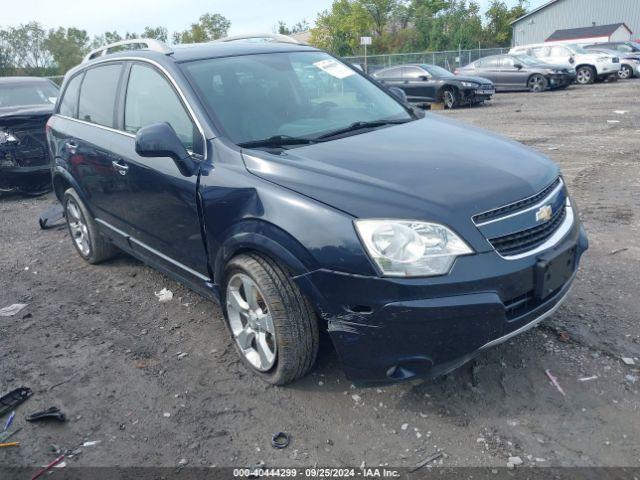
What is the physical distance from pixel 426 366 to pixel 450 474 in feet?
1.57

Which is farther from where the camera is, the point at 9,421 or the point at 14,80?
the point at 14,80

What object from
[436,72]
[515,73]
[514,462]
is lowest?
[514,462]

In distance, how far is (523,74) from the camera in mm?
20922

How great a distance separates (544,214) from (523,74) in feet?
65.6

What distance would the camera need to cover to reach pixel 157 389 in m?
3.36

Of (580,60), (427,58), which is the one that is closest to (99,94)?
(580,60)

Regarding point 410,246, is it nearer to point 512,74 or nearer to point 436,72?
point 436,72

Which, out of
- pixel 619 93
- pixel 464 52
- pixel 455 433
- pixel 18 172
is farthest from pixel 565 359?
pixel 464 52

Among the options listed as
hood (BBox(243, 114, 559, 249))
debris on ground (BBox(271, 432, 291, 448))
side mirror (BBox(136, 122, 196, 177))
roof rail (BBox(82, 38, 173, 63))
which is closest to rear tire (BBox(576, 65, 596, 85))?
roof rail (BBox(82, 38, 173, 63))

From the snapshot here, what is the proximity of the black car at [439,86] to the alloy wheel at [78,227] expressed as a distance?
45.5 ft

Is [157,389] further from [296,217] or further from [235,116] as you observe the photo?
[235,116]

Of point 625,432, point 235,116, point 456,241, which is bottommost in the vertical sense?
point 625,432

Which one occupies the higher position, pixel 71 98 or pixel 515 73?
pixel 71 98

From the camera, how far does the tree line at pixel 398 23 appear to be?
59.6m
